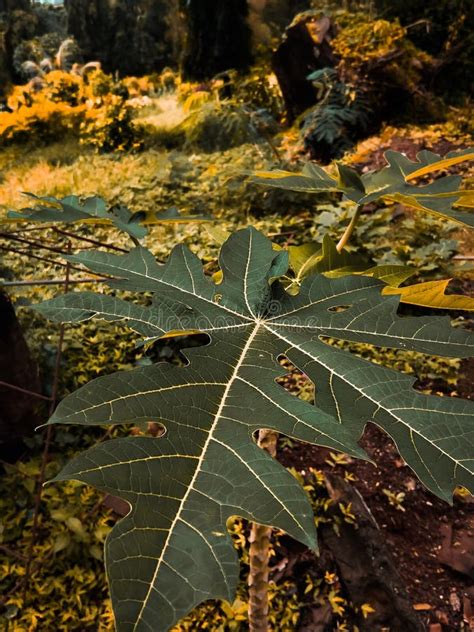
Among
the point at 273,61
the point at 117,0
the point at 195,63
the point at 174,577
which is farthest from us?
the point at 117,0

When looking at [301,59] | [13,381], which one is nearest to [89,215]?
[13,381]

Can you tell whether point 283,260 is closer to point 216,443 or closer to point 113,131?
point 216,443

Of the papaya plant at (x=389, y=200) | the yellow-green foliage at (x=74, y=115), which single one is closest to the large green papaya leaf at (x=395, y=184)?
the papaya plant at (x=389, y=200)

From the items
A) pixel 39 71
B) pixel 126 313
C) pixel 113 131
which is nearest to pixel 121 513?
pixel 126 313

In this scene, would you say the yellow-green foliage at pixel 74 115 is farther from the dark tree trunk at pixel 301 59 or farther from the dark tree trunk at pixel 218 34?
the dark tree trunk at pixel 301 59

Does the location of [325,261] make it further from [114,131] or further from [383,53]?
[114,131]

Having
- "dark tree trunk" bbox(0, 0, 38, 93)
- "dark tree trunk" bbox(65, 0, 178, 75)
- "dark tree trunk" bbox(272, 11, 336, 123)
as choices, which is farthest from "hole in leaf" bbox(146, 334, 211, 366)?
"dark tree trunk" bbox(65, 0, 178, 75)
